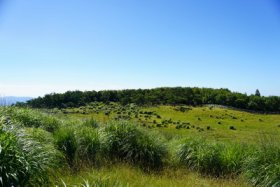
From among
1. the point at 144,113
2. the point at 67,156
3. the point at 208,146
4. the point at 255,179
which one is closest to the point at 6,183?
the point at 67,156

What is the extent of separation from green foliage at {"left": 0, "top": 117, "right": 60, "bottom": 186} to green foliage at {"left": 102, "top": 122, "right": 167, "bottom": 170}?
13.8ft

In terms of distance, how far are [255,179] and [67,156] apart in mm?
5315

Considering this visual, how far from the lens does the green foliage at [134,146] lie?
11620 millimetres

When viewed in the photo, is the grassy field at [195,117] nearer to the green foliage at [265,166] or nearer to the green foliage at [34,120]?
the green foliage at [34,120]

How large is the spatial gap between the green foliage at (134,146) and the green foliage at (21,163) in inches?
166

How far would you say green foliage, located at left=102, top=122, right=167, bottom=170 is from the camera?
11.6 m

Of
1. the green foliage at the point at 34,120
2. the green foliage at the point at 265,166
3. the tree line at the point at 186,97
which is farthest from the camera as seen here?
the tree line at the point at 186,97

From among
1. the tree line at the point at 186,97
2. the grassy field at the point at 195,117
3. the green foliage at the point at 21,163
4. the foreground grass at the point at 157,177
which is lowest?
the grassy field at the point at 195,117

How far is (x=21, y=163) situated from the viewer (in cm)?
628

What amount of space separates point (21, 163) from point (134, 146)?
19.4 feet

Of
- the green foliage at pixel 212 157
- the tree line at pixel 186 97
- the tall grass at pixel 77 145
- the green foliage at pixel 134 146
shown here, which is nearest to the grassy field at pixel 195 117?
the tree line at pixel 186 97

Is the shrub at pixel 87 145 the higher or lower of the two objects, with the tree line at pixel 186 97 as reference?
lower

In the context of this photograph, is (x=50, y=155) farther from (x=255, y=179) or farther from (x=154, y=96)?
(x=154, y=96)

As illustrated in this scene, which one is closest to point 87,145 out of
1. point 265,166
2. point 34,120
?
point 34,120
